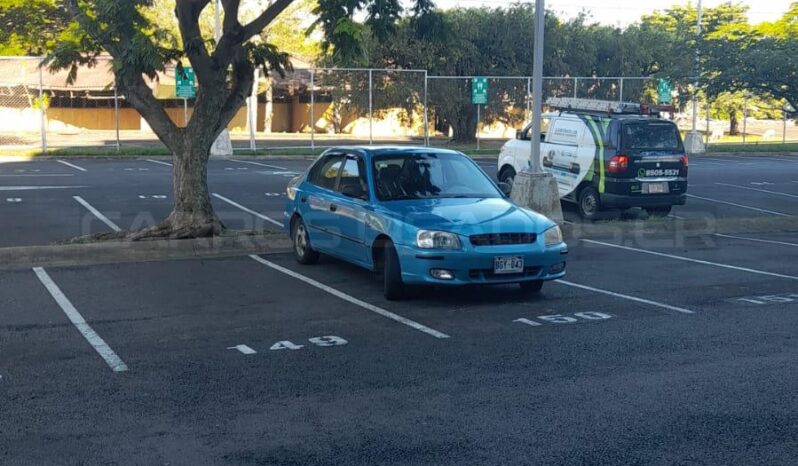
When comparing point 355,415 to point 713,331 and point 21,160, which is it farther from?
point 21,160

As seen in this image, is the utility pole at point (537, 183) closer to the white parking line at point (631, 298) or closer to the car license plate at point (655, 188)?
the car license plate at point (655, 188)

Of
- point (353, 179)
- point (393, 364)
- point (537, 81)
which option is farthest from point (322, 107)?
point (393, 364)

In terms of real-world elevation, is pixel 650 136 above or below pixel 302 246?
above

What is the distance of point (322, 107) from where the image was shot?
4703 cm

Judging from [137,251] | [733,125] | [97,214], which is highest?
[733,125]

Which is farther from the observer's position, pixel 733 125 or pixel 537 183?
pixel 733 125

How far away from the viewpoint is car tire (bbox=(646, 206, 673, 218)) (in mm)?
17031

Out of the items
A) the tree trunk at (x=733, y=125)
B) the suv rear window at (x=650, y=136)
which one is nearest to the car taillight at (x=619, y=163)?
the suv rear window at (x=650, y=136)

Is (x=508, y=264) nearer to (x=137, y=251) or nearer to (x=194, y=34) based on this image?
(x=137, y=251)

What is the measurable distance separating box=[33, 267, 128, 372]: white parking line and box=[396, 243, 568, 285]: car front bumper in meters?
3.07

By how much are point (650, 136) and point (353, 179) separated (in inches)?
288

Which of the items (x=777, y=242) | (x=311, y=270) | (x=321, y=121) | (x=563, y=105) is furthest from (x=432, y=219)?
(x=321, y=121)

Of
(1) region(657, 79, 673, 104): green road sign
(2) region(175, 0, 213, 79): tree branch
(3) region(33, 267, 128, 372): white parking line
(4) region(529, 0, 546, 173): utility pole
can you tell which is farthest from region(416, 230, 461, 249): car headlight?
(1) region(657, 79, 673, 104): green road sign

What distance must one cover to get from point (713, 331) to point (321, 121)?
3997 centimetres
